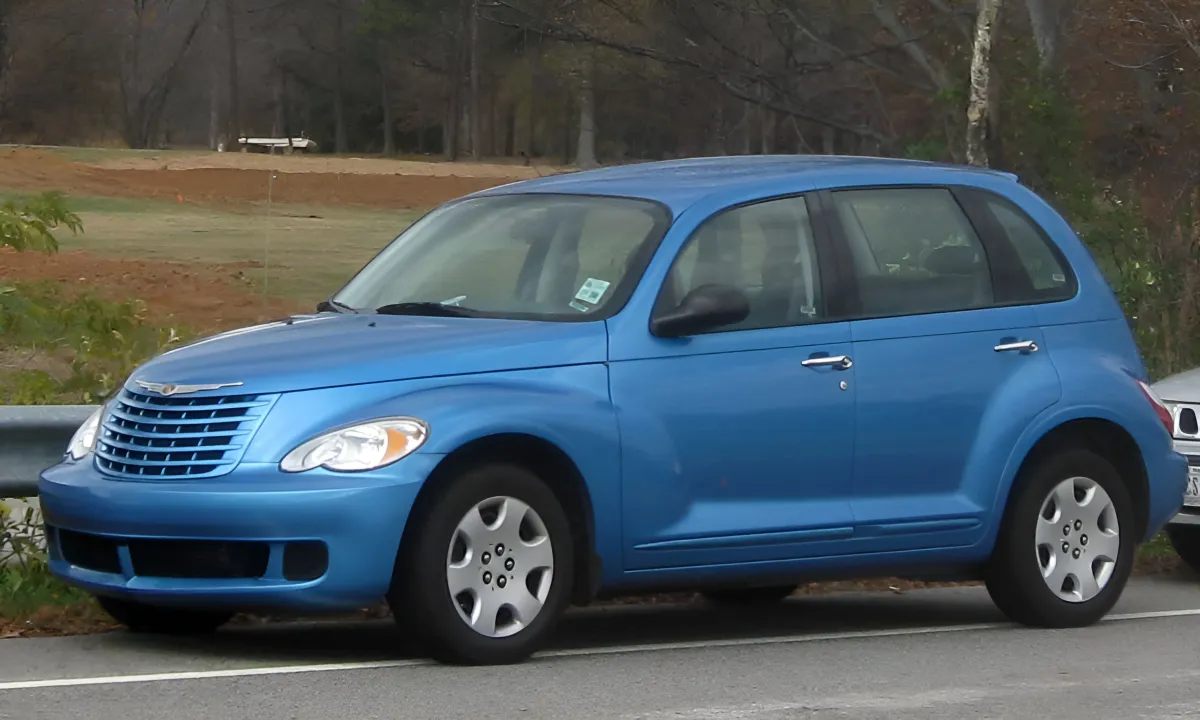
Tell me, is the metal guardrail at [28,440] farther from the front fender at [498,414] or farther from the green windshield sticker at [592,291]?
the green windshield sticker at [592,291]

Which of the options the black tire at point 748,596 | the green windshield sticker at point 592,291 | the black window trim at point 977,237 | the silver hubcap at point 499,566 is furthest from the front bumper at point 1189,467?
the silver hubcap at point 499,566

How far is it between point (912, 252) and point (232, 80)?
2909 centimetres

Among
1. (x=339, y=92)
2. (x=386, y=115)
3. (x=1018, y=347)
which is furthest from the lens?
(x=386, y=115)

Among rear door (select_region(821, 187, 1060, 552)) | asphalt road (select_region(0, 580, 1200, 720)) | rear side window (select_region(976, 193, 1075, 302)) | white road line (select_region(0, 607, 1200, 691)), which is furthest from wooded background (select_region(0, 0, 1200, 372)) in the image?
asphalt road (select_region(0, 580, 1200, 720))

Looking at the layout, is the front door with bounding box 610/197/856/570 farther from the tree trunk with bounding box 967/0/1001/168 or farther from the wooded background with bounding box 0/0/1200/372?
the tree trunk with bounding box 967/0/1001/168

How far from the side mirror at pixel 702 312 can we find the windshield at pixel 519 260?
0.60 ft

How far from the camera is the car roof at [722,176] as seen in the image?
8.32 metres

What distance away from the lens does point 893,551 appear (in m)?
8.37

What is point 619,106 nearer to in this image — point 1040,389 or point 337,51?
point 337,51

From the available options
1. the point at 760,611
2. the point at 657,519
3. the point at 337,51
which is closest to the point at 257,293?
the point at 760,611

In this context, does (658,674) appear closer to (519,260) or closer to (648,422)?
(648,422)

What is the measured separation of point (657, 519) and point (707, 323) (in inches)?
27.8

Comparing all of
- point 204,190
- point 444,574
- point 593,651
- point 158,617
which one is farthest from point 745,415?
point 204,190

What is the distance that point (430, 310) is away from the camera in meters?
8.08
